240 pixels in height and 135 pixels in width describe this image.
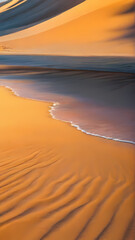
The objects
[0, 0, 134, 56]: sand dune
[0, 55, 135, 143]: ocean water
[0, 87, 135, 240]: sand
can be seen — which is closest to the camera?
[0, 87, 135, 240]: sand

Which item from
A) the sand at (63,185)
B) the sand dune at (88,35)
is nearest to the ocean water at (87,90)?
the sand at (63,185)

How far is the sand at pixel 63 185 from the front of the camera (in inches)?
91.5

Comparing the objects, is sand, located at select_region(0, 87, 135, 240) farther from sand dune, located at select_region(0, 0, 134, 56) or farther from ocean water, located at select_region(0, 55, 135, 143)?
sand dune, located at select_region(0, 0, 134, 56)

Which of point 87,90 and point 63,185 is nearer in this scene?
point 63,185

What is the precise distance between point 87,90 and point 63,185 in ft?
18.1

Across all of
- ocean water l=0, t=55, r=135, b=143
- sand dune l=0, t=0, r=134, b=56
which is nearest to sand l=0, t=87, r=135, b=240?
ocean water l=0, t=55, r=135, b=143

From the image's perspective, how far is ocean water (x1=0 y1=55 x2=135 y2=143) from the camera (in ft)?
16.7

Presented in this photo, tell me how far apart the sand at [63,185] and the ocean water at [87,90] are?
0.59 metres

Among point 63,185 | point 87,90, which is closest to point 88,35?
point 87,90

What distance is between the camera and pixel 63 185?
9.72 feet

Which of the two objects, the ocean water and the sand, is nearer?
the sand

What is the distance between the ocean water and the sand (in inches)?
23.2

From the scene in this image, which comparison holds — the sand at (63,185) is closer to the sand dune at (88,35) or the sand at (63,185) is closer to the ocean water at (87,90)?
the ocean water at (87,90)

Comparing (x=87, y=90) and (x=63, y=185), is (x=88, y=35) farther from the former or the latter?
(x=63, y=185)
